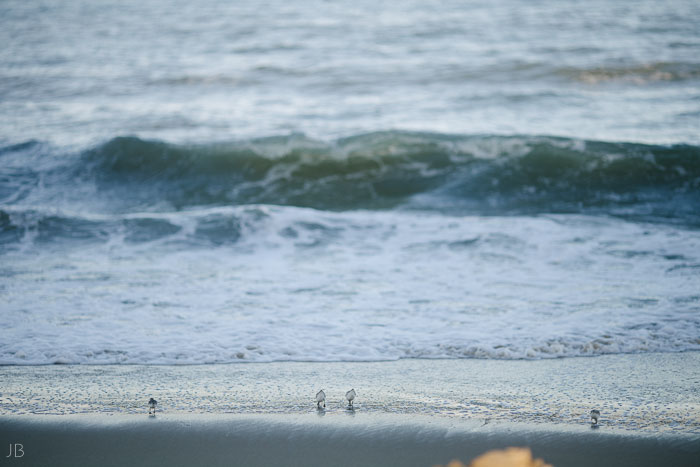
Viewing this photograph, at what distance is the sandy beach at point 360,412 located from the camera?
2.93 m

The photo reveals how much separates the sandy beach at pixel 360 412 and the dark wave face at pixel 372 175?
13.2ft

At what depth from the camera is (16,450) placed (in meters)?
3.01

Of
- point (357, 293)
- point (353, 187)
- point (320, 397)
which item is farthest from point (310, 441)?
point (353, 187)

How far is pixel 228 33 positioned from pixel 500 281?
13718mm

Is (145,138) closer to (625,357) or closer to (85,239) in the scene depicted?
(85,239)

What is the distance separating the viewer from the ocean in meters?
4.30

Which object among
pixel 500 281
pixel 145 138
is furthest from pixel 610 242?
pixel 145 138

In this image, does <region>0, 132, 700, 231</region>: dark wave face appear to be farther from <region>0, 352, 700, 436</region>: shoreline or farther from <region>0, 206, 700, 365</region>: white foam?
<region>0, 352, 700, 436</region>: shoreline

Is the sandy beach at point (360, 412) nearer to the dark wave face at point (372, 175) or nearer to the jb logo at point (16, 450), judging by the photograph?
the jb logo at point (16, 450)

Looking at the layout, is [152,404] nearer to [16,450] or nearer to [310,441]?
[16,450]

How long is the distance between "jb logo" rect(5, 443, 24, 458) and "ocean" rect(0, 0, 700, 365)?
87 cm

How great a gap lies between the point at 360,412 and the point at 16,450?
1527 millimetres

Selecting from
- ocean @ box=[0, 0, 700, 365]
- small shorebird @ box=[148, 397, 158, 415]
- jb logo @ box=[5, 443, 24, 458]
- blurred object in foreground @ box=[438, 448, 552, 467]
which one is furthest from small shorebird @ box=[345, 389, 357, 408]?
jb logo @ box=[5, 443, 24, 458]

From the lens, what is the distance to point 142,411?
3.27m
